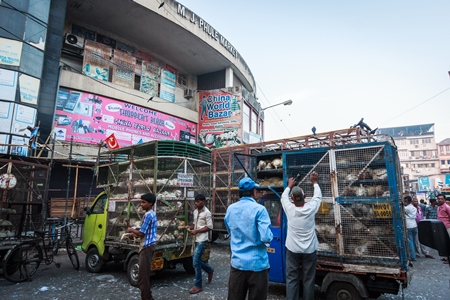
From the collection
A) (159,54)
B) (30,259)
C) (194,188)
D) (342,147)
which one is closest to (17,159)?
(30,259)

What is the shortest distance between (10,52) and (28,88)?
167 cm

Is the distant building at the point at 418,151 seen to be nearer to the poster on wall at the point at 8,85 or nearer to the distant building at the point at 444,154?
the distant building at the point at 444,154

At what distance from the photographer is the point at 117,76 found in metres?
Result: 18.6

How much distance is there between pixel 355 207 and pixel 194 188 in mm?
3828

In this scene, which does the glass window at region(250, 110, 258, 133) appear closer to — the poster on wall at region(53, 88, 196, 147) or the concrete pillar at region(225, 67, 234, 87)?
the concrete pillar at region(225, 67, 234, 87)

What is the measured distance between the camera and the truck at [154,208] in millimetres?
6092

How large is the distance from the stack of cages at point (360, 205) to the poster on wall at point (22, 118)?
42.6 ft

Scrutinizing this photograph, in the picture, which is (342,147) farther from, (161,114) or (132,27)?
(132,27)

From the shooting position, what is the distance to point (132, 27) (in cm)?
1938

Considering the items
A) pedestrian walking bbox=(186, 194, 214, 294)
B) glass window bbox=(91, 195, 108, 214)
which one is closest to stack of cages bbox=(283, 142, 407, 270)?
pedestrian walking bbox=(186, 194, 214, 294)

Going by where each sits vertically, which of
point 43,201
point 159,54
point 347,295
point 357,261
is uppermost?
point 159,54

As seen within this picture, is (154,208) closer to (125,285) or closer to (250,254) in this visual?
(125,285)

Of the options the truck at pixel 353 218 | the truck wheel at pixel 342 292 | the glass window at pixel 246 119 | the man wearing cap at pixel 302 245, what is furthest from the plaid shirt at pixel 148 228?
the glass window at pixel 246 119

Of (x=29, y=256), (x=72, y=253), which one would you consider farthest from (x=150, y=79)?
(x=29, y=256)
